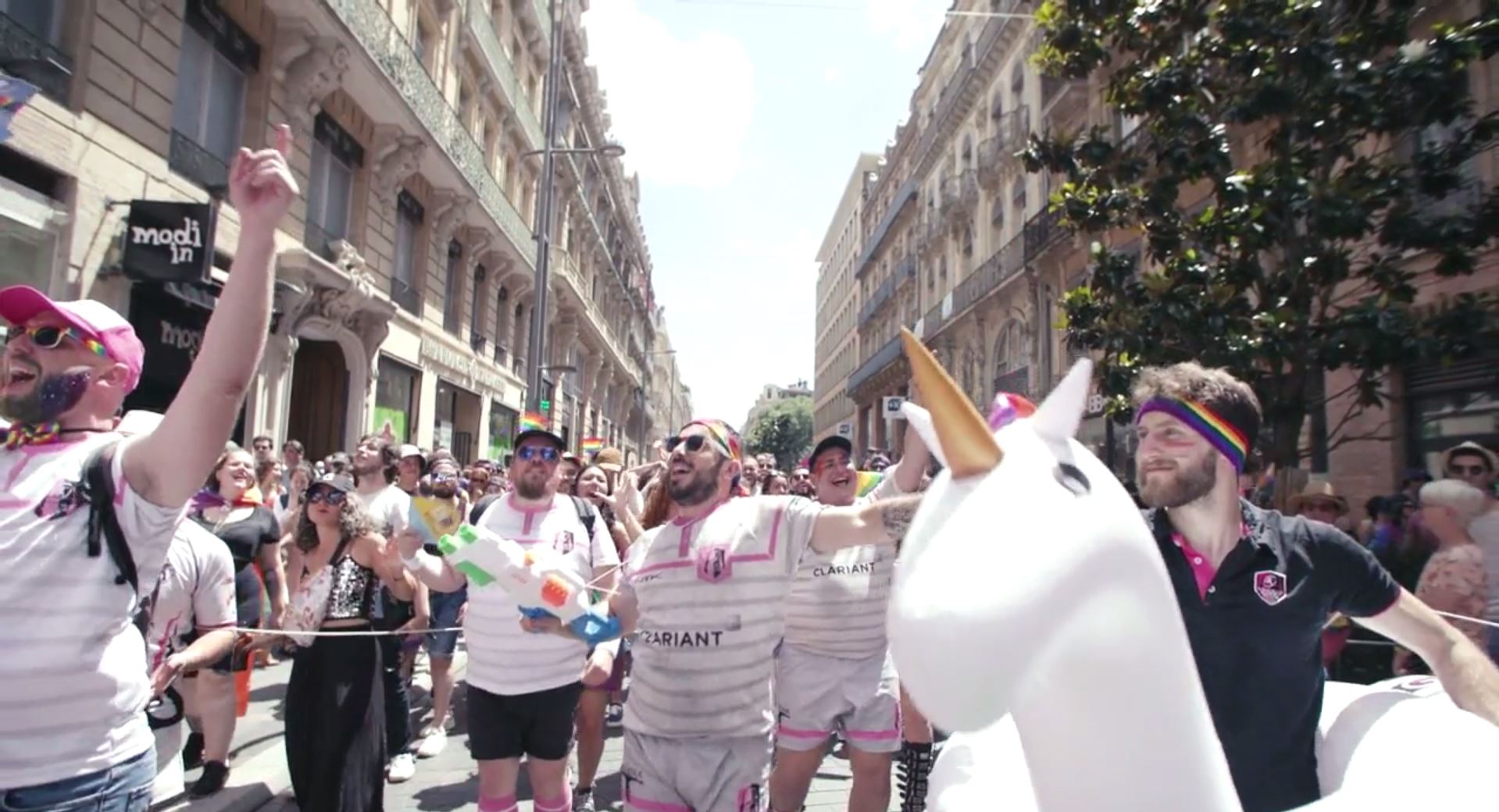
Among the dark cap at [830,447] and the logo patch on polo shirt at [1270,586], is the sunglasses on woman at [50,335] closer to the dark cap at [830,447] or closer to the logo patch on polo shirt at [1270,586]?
the logo patch on polo shirt at [1270,586]

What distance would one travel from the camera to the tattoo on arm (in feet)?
8.22

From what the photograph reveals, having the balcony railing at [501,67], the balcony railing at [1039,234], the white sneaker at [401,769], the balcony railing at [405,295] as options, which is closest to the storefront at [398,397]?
the balcony railing at [405,295]

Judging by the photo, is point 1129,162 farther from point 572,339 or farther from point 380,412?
point 572,339

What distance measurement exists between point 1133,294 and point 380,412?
12434mm

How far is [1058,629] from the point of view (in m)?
0.97

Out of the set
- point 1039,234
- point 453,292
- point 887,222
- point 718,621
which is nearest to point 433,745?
point 718,621

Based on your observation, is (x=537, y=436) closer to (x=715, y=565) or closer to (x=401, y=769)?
(x=715, y=565)

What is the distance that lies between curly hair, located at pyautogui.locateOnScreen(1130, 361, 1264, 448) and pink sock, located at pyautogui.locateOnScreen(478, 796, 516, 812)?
292cm

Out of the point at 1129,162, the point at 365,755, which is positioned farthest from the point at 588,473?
the point at 1129,162

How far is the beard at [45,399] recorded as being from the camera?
6.11 feet

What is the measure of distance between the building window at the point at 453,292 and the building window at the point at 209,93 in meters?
7.18

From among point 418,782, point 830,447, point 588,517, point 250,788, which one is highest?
point 830,447

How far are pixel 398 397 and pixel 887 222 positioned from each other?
85.7 ft

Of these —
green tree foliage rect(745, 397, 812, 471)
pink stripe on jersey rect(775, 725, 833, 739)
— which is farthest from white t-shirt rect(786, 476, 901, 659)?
green tree foliage rect(745, 397, 812, 471)
